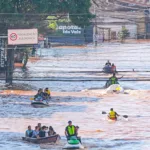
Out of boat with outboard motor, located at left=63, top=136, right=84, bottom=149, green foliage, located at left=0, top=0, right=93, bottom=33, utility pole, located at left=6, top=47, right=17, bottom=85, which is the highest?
green foliage, located at left=0, top=0, right=93, bottom=33

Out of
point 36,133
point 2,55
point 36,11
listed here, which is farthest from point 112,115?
point 2,55

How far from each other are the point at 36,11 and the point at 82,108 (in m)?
11.3

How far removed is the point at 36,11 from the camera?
70.4 m

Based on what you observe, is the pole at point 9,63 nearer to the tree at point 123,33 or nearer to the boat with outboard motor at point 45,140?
the boat with outboard motor at point 45,140

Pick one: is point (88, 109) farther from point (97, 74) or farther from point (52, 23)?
point (52, 23)

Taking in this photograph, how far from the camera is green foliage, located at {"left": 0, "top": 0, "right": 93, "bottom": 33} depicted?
67.4 m

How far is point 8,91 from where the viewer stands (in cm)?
7031

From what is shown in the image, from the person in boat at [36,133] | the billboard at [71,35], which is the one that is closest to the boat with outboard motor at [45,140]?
the person in boat at [36,133]

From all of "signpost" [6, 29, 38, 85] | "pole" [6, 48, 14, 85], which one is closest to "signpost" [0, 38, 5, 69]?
"pole" [6, 48, 14, 85]

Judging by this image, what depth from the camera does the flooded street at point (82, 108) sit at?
49406 mm

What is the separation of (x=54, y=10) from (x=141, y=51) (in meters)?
37.9

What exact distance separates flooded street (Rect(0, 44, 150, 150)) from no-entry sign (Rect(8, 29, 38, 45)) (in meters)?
2.63

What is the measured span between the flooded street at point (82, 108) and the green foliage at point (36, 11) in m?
4.59

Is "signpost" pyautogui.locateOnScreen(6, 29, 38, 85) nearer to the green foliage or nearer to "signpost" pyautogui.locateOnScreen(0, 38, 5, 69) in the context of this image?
the green foliage
